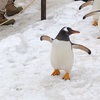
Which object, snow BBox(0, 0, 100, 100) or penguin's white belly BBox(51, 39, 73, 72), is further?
penguin's white belly BBox(51, 39, 73, 72)

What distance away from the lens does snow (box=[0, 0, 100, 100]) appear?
11.1ft

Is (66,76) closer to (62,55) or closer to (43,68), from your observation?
(62,55)

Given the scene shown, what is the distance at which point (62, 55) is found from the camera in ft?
11.8

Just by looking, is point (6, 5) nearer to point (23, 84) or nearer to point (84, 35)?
point (84, 35)

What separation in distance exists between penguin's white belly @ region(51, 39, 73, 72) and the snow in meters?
0.15

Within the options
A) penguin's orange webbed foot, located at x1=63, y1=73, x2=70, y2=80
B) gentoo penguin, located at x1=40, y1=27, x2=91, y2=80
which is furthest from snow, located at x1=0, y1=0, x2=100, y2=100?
gentoo penguin, located at x1=40, y1=27, x2=91, y2=80

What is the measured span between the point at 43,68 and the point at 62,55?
0.53 metres

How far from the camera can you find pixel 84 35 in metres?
5.22

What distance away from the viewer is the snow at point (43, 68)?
11.1ft

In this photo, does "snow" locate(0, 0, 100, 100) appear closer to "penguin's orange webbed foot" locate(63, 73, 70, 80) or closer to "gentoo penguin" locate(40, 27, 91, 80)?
"penguin's orange webbed foot" locate(63, 73, 70, 80)

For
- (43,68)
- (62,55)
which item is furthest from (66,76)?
(43,68)

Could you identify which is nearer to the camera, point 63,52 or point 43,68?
point 63,52

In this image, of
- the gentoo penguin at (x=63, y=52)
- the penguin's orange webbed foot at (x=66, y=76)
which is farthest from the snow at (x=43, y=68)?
the gentoo penguin at (x=63, y=52)

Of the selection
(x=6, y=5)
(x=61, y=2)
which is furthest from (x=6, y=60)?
(x=61, y=2)
